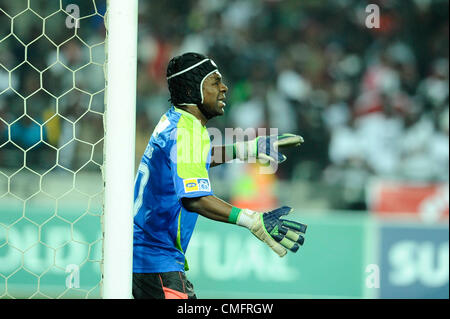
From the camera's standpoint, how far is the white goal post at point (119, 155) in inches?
119

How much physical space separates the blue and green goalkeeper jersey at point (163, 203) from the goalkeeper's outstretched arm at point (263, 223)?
242 mm

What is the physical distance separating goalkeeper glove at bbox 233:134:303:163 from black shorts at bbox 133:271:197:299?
824mm

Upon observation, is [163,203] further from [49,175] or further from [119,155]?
[49,175]

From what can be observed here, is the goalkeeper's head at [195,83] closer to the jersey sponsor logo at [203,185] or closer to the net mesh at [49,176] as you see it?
the jersey sponsor logo at [203,185]

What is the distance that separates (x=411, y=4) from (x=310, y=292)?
16.5ft

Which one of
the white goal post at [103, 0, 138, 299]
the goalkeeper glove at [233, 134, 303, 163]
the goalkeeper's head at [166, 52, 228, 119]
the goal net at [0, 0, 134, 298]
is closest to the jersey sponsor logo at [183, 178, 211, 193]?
the white goal post at [103, 0, 138, 299]

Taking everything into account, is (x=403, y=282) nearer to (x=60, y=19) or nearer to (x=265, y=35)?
(x=265, y=35)

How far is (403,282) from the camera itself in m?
7.49

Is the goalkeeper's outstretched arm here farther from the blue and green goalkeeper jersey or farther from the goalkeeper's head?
the goalkeeper's head

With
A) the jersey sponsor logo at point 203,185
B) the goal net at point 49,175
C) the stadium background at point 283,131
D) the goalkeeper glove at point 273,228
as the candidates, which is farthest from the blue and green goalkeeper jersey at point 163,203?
the goal net at point 49,175

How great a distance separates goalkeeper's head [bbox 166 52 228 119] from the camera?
3.58m

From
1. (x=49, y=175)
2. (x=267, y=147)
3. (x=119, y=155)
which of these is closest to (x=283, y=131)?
(x=49, y=175)

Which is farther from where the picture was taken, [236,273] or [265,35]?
[265,35]
